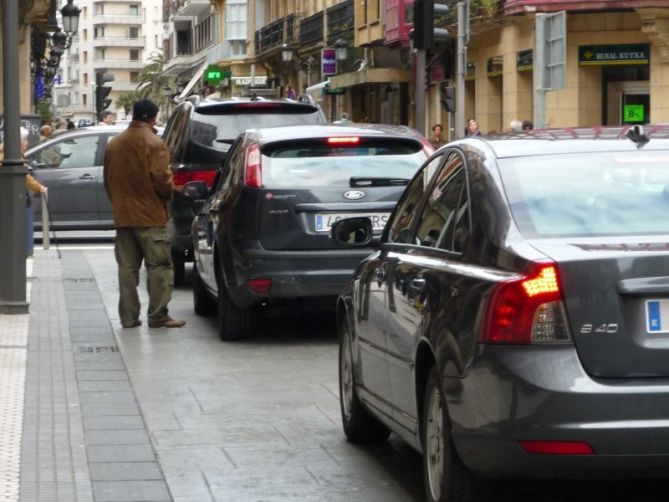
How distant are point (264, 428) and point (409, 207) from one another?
5.83 feet

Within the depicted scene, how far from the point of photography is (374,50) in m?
52.7

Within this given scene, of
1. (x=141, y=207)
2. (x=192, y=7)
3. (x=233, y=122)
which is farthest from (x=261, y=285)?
(x=192, y=7)

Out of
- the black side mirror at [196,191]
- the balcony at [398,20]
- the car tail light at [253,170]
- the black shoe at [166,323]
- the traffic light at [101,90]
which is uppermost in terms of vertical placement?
the balcony at [398,20]

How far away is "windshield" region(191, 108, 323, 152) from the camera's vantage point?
16.5 meters

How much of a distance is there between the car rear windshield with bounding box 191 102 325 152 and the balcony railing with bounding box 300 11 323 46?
1748 inches

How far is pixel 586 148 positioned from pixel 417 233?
952 millimetres

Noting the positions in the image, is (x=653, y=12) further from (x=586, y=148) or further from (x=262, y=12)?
(x=262, y=12)

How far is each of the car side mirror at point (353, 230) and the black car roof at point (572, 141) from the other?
1.05 meters

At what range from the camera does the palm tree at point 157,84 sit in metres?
119

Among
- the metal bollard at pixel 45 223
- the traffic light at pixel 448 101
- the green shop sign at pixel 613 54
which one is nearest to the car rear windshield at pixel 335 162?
the metal bollard at pixel 45 223

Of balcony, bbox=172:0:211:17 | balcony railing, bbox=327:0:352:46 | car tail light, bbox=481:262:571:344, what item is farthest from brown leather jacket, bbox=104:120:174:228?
balcony, bbox=172:0:211:17

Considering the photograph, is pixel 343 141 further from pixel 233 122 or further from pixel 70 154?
pixel 70 154

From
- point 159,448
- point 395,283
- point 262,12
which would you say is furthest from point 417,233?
point 262,12

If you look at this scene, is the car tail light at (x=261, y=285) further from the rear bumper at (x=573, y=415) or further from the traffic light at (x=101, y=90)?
the traffic light at (x=101, y=90)
